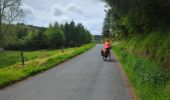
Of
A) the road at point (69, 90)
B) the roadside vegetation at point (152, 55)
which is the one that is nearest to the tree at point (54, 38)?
the roadside vegetation at point (152, 55)

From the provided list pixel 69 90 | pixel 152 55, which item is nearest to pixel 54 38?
pixel 152 55

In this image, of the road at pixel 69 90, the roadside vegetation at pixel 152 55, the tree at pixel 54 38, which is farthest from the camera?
the tree at pixel 54 38

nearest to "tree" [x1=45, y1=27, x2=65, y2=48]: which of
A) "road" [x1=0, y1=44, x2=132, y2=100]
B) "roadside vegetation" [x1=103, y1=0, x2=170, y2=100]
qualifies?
"roadside vegetation" [x1=103, y1=0, x2=170, y2=100]

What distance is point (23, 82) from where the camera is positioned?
611 inches

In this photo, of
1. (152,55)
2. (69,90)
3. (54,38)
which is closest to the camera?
(69,90)

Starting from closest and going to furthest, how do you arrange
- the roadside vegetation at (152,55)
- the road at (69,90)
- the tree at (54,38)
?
the roadside vegetation at (152,55)
the road at (69,90)
the tree at (54,38)

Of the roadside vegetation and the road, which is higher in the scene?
the roadside vegetation

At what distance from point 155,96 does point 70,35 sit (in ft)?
376

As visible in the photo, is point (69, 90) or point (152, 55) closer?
point (69, 90)

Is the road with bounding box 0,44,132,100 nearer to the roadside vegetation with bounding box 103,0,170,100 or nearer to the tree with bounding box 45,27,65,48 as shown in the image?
the roadside vegetation with bounding box 103,0,170,100

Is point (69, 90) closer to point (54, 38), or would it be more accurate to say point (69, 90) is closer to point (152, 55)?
point (152, 55)

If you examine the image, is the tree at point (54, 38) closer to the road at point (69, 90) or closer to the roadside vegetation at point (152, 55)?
the roadside vegetation at point (152, 55)

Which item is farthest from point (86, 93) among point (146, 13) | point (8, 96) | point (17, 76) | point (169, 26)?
point (146, 13)

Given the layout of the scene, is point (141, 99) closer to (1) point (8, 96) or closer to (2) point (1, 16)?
(1) point (8, 96)
